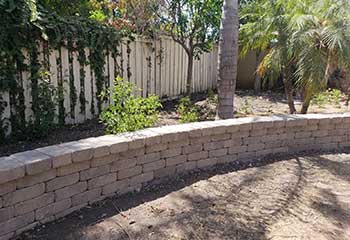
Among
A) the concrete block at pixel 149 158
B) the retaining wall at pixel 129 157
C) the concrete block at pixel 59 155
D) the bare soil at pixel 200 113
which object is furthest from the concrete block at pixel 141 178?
the bare soil at pixel 200 113

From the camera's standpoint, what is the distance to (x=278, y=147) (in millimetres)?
4129

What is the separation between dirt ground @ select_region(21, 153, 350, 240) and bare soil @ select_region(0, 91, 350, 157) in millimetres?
1495

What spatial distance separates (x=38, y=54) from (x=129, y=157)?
2.09m

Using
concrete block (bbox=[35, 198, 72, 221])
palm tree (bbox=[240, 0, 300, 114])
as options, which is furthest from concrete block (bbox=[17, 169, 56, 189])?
palm tree (bbox=[240, 0, 300, 114])

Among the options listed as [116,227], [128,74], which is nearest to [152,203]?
[116,227]

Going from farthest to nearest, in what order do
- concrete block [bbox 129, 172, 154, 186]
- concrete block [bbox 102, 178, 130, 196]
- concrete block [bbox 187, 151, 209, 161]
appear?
concrete block [bbox 187, 151, 209, 161] → concrete block [bbox 129, 172, 154, 186] → concrete block [bbox 102, 178, 130, 196]

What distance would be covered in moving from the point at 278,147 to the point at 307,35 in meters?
1.89

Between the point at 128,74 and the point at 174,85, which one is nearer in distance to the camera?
the point at 128,74

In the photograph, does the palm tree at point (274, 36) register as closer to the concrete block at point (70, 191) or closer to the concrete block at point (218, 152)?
the concrete block at point (218, 152)

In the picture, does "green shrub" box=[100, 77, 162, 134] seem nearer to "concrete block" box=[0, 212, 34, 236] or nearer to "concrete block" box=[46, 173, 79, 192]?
"concrete block" box=[46, 173, 79, 192]

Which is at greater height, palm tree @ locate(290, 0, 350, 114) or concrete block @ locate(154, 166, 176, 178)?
palm tree @ locate(290, 0, 350, 114)

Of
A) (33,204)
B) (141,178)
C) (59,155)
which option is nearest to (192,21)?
(141,178)

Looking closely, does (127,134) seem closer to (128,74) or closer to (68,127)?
(68,127)

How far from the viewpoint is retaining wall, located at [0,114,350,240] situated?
7.19 feet
